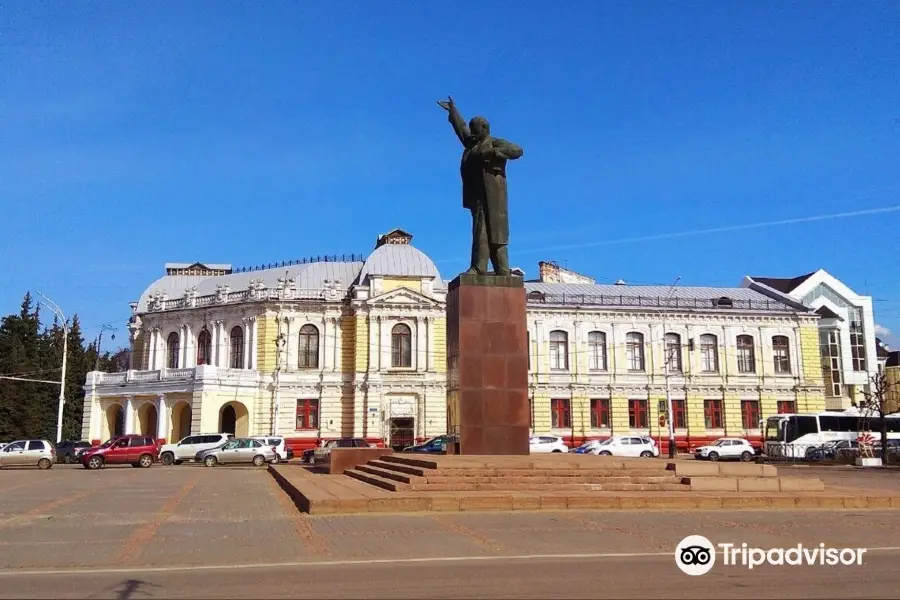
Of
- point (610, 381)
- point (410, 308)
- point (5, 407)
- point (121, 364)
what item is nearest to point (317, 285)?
point (410, 308)

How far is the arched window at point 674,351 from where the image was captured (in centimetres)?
5197

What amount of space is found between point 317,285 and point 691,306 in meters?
25.4

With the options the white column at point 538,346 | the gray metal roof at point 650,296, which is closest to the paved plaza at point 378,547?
the white column at point 538,346

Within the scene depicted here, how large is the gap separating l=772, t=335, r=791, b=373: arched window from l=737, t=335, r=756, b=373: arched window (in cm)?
A: 158

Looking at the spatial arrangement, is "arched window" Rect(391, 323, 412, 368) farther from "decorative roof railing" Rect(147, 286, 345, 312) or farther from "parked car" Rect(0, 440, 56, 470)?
"parked car" Rect(0, 440, 56, 470)

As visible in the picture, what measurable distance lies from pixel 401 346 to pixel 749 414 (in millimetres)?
23589

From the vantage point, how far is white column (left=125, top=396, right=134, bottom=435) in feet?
158

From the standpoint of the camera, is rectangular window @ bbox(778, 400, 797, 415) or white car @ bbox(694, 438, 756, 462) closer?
white car @ bbox(694, 438, 756, 462)

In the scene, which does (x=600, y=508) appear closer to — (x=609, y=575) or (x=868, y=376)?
(x=609, y=575)

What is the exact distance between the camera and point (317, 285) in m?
52.4

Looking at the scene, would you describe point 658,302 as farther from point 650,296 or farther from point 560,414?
point 560,414

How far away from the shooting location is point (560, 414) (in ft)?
165

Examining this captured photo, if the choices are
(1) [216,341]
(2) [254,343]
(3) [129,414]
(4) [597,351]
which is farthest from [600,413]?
(3) [129,414]

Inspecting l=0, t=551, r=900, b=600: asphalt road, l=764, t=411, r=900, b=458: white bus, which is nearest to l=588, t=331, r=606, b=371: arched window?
l=764, t=411, r=900, b=458: white bus
